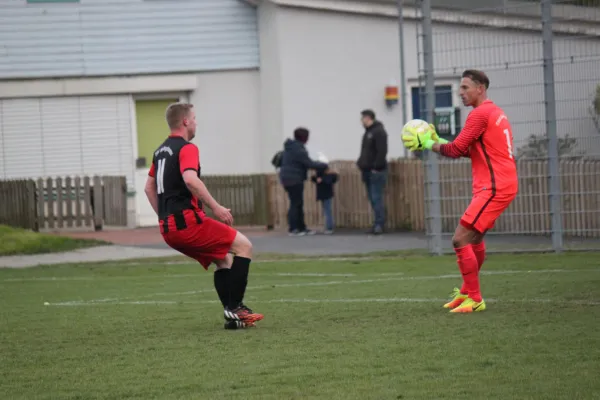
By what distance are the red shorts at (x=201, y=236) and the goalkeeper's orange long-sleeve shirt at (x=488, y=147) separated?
2059 millimetres

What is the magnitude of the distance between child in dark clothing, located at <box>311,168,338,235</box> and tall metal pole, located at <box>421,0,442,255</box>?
5.60 meters

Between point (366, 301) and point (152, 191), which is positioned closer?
point (152, 191)

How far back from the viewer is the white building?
90.1 ft

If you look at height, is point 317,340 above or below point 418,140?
below

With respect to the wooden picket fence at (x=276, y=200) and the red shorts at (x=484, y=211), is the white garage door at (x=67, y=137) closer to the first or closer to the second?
the wooden picket fence at (x=276, y=200)

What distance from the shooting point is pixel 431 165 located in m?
18.1

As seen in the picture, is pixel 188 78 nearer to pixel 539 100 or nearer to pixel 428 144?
pixel 539 100

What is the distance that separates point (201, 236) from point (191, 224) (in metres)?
0.13

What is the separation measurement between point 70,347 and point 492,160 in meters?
3.94

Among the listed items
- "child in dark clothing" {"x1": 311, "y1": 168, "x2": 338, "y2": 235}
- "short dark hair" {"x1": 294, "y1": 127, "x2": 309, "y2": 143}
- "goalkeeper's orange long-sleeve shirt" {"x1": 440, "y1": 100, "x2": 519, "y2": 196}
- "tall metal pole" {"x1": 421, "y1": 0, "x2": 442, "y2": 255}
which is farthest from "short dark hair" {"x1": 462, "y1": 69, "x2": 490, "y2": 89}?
"short dark hair" {"x1": 294, "y1": 127, "x2": 309, "y2": 143}

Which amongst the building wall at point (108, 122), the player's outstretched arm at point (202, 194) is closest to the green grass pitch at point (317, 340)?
the player's outstretched arm at point (202, 194)

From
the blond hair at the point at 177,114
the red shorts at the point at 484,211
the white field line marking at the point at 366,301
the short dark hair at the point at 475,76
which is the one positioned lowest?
the white field line marking at the point at 366,301

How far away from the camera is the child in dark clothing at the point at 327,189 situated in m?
23.7

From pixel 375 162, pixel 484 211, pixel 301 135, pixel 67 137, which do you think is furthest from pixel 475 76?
pixel 67 137
